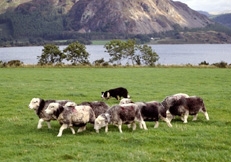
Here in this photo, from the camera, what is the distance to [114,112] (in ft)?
46.1

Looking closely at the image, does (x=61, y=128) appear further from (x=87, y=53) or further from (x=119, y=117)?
(x=87, y=53)

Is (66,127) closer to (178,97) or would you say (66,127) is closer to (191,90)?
(178,97)

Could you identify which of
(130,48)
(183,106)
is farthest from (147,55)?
(183,106)

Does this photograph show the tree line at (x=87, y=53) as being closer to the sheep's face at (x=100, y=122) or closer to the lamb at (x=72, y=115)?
the lamb at (x=72, y=115)

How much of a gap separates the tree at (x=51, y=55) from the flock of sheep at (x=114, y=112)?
200 feet

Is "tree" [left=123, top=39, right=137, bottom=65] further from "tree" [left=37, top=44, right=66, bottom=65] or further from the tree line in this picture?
"tree" [left=37, top=44, right=66, bottom=65]

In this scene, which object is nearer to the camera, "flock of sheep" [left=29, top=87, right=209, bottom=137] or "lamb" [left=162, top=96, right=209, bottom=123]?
"flock of sheep" [left=29, top=87, right=209, bottom=137]

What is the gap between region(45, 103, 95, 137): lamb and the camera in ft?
44.7

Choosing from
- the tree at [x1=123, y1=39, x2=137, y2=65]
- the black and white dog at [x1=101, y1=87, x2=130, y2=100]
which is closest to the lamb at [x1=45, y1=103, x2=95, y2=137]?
the black and white dog at [x1=101, y1=87, x2=130, y2=100]

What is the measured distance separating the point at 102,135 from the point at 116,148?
71.4 inches

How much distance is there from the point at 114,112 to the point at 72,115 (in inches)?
69.1

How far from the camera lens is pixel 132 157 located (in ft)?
34.6

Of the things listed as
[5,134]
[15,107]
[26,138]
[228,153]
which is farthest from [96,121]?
[15,107]

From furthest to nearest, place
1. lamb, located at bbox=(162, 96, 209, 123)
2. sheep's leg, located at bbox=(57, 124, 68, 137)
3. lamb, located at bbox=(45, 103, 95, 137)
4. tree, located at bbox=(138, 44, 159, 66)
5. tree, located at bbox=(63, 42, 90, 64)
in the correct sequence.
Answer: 1. tree, located at bbox=(138, 44, 159, 66)
2. tree, located at bbox=(63, 42, 90, 64)
3. lamb, located at bbox=(162, 96, 209, 123)
4. lamb, located at bbox=(45, 103, 95, 137)
5. sheep's leg, located at bbox=(57, 124, 68, 137)
